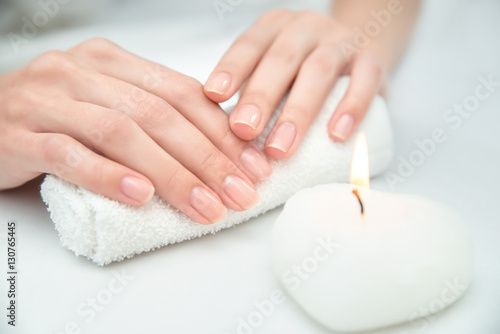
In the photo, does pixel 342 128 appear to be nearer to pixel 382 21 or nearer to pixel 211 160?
pixel 211 160

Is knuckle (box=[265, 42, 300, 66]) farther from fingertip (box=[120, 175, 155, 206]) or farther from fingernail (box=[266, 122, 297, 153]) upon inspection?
fingertip (box=[120, 175, 155, 206])

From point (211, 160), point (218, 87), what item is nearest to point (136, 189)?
point (211, 160)

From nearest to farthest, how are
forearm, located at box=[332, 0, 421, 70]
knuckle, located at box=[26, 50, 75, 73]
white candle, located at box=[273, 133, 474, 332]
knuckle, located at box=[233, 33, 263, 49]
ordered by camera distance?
white candle, located at box=[273, 133, 474, 332] → knuckle, located at box=[26, 50, 75, 73] → knuckle, located at box=[233, 33, 263, 49] → forearm, located at box=[332, 0, 421, 70]

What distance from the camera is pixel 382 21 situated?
109 cm

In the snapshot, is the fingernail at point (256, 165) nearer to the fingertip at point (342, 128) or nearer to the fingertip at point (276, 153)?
the fingertip at point (276, 153)

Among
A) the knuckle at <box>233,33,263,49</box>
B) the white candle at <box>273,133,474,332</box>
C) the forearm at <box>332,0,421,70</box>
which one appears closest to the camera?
the white candle at <box>273,133,474,332</box>

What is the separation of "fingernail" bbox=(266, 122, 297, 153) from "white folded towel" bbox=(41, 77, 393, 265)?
0.09 feet

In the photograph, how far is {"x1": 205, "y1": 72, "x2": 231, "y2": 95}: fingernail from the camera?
0.70 metres

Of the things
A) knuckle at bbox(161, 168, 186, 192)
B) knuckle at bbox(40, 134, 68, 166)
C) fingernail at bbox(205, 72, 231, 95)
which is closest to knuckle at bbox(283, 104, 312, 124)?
fingernail at bbox(205, 72, 231, 95)

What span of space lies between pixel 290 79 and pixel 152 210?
1.09 ft

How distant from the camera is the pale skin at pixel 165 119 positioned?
61cm

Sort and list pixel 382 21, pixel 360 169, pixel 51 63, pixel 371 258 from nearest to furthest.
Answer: pixel 371 258
pixel 360 169
pixel 51 63
pixel 382 21

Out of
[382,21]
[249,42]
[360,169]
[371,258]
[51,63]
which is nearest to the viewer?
[371,258]

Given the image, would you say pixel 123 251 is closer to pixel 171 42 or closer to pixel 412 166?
pixel 412 166
